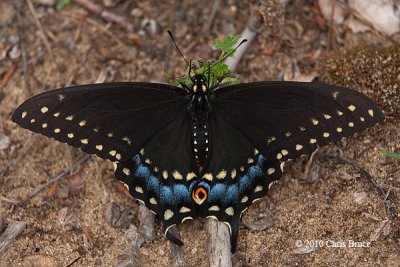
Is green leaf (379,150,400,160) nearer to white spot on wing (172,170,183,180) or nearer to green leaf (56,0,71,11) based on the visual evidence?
white spot on wing (172,170,183,180)

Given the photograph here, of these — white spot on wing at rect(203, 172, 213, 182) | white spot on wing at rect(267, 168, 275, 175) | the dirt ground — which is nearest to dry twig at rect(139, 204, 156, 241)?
the dirt ground

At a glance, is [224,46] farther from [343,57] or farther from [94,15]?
[94,15]

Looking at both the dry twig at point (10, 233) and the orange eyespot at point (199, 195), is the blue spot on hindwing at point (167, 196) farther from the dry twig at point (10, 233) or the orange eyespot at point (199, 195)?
the dry twig at point (10, 233)

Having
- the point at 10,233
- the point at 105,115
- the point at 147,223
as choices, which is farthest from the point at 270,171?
the point at 10,233

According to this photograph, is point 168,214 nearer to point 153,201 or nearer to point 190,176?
point 153,201

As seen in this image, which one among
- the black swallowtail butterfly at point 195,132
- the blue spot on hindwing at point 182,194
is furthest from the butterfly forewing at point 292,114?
the blue spot on hindwing at point 182,194

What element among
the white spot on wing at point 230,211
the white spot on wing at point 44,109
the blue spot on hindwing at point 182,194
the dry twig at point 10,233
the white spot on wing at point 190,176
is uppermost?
the white spot on wing at point 44,109
